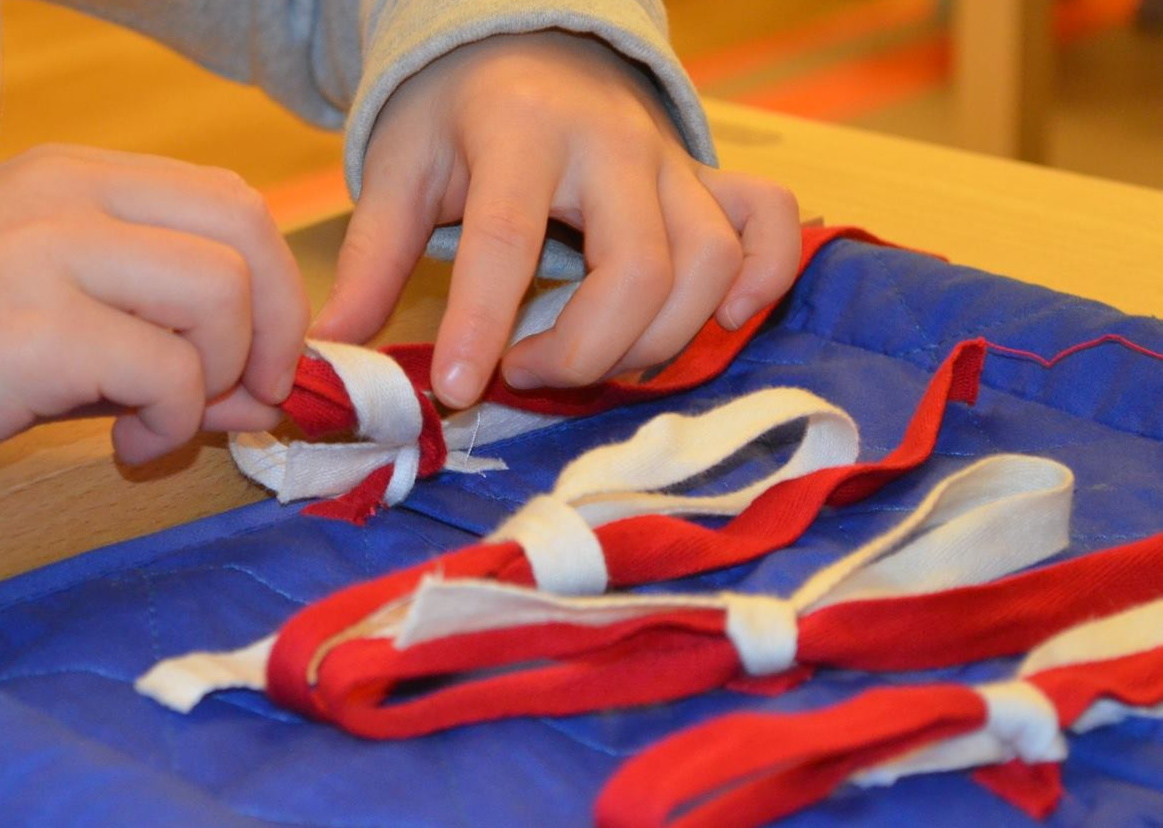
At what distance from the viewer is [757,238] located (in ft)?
1.50

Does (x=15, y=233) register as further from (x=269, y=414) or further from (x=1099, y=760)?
(x=1099, y=760)

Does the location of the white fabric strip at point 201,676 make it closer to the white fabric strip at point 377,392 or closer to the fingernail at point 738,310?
the white fabric strip at point 377,392

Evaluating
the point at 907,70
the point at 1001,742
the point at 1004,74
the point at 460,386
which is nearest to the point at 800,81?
the point at 907,70

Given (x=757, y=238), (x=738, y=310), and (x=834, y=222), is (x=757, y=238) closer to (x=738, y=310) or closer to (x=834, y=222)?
(x=738, y=310)

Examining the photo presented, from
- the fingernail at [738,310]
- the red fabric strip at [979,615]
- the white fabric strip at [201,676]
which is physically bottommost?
the white fabric strip at [201,676]

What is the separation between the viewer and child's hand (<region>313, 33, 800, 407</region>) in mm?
406

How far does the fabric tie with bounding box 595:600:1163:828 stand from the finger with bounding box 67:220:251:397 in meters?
0.15

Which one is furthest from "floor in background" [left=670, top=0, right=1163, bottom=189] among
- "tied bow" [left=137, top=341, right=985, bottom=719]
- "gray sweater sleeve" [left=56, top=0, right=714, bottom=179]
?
"tied bow" [left=137, top=341, right=985, bottom=719]

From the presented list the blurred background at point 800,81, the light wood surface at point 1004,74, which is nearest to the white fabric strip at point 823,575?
the blurred background at point 800,81

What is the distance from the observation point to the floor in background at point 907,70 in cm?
172

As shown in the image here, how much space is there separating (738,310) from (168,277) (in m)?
0.20

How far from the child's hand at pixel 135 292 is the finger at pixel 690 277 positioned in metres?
0.12

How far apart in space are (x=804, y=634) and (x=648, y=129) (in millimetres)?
222

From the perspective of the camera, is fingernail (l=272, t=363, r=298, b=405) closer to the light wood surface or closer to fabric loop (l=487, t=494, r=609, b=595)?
fabric loop (l=487, t=494, r=609, b=595)
